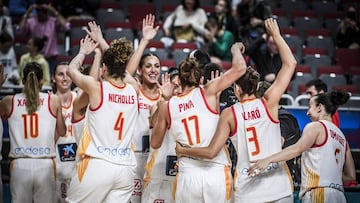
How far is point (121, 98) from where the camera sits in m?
7.41

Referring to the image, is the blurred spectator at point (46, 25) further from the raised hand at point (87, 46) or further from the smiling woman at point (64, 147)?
the raised hand at point (87, 46)

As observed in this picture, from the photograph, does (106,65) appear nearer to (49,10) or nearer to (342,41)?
(49,10)

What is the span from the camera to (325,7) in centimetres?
1603

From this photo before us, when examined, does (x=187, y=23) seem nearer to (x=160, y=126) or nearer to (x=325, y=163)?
(x=160, y=126)

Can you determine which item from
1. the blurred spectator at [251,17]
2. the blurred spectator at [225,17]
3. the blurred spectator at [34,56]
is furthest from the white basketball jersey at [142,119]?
the blurred spectator at [225,17]

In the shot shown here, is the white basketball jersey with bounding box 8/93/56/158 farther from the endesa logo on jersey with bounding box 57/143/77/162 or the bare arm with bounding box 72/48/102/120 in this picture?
the bare arm with bounding box 72/48/102/120

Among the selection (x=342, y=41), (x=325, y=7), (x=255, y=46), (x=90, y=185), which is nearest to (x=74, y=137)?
(x=90, y=185)

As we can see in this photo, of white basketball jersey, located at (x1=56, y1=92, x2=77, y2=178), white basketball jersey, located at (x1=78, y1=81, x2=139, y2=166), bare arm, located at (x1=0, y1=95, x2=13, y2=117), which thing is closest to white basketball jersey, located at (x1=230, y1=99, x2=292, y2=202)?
white basketball jersey, located at (x1=78, y1=81, x2=139, y2=166)

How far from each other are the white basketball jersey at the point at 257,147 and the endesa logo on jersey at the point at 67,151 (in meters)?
2.38

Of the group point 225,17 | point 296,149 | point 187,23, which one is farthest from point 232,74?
point 225,17

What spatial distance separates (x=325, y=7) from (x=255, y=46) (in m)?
3.74

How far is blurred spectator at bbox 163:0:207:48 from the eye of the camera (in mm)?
13961

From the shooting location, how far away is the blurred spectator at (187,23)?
14.0 meters

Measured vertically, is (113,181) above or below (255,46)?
below
